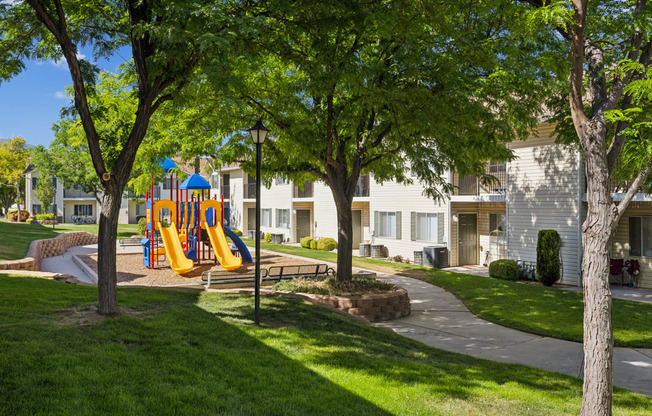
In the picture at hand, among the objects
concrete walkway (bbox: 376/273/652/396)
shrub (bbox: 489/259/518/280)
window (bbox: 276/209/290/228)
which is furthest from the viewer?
window (bbox: 276/209/290/228)

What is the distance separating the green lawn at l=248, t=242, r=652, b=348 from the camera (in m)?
10.6

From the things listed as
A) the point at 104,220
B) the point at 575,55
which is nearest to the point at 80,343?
the point at 104,220

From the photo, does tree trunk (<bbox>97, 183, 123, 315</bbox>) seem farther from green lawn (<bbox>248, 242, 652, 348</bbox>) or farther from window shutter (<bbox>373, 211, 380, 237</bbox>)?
window shutter (<bbox>373, 211, 380, 237</bbox>)

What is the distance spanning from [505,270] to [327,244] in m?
13.0

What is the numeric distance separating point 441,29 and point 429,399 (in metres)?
6.83

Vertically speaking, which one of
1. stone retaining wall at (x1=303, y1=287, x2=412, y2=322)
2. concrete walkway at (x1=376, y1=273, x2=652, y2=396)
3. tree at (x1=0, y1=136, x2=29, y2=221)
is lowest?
concrete walkway at (x1=376, y1=273, x2=652, y2=396)

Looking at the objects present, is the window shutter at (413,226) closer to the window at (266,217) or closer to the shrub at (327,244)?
the shrub at (327,244)

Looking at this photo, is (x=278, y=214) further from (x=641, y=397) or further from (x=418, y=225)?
(x=641, y=397)

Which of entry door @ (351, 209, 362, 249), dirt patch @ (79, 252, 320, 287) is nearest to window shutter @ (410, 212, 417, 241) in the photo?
dirt patch @ (79, 252, 320, 287)

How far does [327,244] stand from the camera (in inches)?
1170

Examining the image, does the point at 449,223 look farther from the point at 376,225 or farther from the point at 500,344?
the point at 500,344

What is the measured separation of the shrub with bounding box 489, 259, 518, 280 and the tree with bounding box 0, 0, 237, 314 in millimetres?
14561

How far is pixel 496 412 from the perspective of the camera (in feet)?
18.6

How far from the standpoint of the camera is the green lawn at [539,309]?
1062 cm
